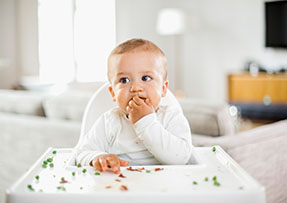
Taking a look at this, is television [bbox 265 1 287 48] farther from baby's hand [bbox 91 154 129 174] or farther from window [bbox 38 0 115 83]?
baby's hand [bbox 91 154 129 174]

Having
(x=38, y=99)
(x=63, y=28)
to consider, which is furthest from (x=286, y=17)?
(x=38, y=99)

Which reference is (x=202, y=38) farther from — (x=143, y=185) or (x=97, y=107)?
(x=143, y=185)

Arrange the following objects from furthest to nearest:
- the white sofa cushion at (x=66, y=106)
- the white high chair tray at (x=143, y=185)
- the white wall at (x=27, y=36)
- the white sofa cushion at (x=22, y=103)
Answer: the white wall at (x=27, y=36)
the white sofa cushion at (x=22, y=103)
the white sofa cushion at (x=66, y=106)
the white high chair tray at (x=143, y=185)

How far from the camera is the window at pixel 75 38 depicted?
5527 millimetres

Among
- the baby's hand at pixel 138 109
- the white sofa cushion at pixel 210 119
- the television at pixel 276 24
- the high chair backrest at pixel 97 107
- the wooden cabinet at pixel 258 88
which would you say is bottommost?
the wooden cabinet at pixel 258 88

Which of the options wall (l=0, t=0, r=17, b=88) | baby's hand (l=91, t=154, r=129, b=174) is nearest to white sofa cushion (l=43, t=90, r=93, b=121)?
baby's hand (l=91, t=154, r=129, b=174)

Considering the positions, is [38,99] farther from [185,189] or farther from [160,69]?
[185,189]

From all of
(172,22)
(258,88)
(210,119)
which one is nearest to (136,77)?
(210,119)

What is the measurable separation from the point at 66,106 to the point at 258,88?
403cm

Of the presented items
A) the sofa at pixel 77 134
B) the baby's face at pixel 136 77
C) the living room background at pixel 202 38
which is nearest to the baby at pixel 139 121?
the baby's face at pixel 136 77

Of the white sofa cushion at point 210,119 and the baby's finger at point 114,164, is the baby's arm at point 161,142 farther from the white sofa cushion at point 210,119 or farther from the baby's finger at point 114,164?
the white sofa cushion at point 210,119

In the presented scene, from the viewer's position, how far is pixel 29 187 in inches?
29.8

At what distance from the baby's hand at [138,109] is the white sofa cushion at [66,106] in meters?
0.95

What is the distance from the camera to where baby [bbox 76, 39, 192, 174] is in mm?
1024
